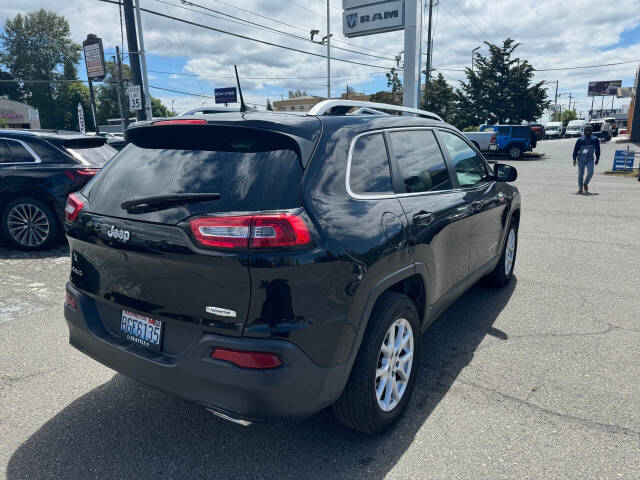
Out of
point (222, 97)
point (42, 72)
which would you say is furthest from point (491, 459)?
point (42, 72)

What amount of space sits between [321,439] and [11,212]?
6.05m

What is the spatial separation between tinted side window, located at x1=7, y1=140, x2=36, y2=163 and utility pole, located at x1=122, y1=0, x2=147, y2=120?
10524 millimetres

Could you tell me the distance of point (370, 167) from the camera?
2666 mm

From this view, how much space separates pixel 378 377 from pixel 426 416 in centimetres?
54

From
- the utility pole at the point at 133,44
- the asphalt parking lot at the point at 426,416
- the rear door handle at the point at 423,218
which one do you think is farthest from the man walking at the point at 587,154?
the utility pole at the point at 133,44

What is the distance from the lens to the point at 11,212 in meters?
6.54

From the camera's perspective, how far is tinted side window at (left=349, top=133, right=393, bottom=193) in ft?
8.24

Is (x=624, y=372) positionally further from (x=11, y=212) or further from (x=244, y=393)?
(x=11, y=212)

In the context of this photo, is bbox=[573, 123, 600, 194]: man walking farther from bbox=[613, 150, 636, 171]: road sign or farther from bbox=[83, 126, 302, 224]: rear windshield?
bbox=[83, 126, 302, 224]: rear windshield

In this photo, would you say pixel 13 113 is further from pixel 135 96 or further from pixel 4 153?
pixel 4 153

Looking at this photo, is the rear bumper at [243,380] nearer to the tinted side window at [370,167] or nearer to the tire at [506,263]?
the tinted side window at [370,167]

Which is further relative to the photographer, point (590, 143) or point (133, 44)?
point (133, 44)

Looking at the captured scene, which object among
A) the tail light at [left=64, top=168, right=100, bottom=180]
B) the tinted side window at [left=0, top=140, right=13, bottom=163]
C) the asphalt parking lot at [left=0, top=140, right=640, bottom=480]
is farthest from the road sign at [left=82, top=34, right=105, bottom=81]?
the asphalt parking lot at [left=0, top=140, right=640, bottom=480]

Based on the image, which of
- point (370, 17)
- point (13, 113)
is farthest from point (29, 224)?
point (13, 113)
